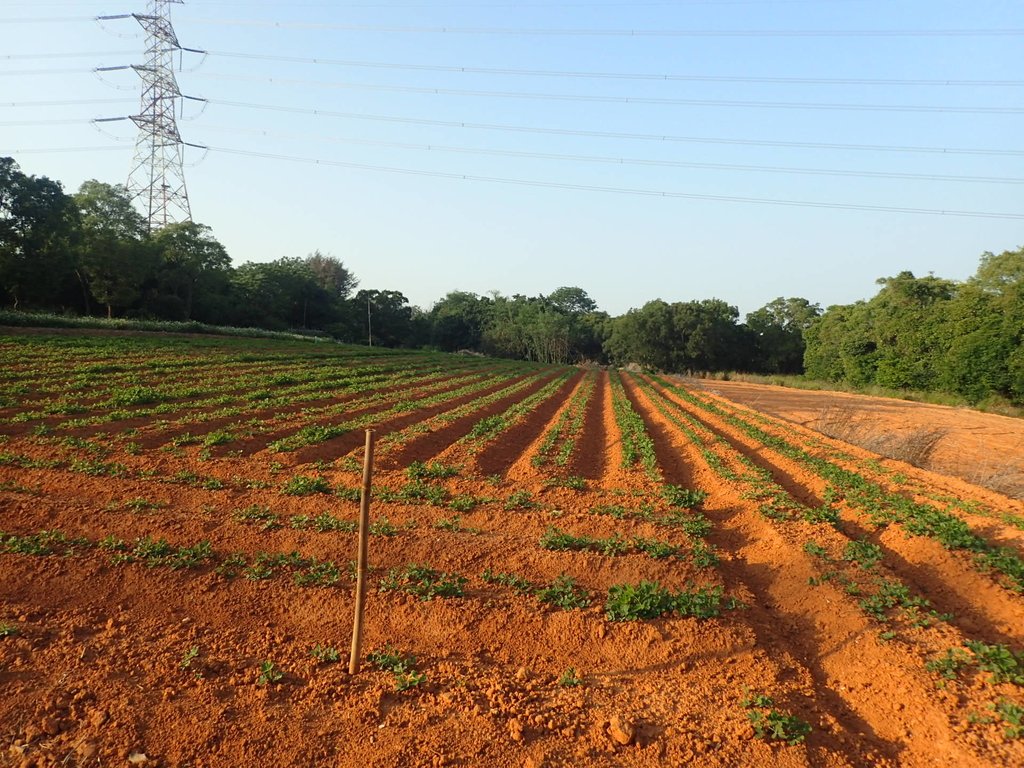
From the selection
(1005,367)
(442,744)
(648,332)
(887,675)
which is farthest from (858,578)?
(648,332)

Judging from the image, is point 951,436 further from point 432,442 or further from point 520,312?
point 520,312

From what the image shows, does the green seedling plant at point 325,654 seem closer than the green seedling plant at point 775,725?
A: No

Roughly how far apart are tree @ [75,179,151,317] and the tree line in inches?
4.4

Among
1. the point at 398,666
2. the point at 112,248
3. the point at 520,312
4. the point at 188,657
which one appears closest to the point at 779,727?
the point at 398,666

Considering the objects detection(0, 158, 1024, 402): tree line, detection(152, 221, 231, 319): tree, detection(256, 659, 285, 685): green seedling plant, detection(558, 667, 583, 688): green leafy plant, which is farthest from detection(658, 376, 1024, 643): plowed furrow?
detection(152, 221, 231, 319): tree

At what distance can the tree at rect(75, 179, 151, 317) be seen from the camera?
131ft

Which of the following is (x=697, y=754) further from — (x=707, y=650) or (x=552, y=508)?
(x=552, y=508)

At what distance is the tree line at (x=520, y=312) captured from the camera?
3472cm

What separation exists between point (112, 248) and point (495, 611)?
1889 inches

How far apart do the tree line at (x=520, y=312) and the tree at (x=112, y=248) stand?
0.11 meters

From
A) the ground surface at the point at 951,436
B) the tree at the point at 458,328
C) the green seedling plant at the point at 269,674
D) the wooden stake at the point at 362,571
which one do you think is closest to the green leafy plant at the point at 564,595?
the wooden stake at the point at 362,571

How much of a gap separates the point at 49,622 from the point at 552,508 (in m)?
5.64

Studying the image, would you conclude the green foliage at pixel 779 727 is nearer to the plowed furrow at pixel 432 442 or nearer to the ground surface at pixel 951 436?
the plowed furrow at pixel 432 442

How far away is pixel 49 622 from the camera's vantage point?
4629mm
